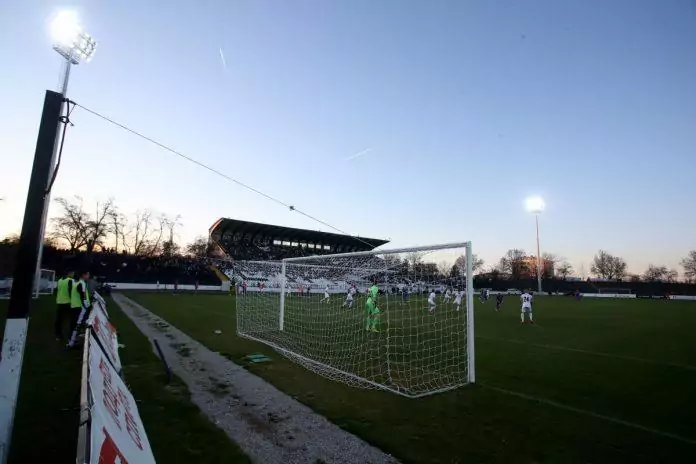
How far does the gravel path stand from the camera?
412 cm

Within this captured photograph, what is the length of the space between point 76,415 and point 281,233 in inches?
2097

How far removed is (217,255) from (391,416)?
7194cm

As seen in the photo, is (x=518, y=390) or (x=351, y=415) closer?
(x=351, y=415)

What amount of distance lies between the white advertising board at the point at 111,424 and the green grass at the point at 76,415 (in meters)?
1.11

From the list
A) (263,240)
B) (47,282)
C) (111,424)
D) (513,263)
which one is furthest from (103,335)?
(513,263)

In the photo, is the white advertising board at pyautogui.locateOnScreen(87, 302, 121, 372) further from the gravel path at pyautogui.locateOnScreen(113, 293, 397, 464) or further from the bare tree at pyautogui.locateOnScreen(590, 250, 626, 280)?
the bare tree at pyautogui.locateOnScreen(590, 250, 626, 280)

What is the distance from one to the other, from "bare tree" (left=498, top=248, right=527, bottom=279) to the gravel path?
107559 mm

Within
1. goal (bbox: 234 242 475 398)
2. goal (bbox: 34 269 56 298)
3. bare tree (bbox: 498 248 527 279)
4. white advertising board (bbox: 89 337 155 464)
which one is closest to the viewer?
white advertising board (bbox: 89 337 155 464)

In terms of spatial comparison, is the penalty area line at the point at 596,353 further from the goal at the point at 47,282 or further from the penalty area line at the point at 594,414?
the goal at the point at 47,282

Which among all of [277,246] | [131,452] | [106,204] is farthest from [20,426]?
[106,204]

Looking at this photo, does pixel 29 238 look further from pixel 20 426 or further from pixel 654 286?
pixel 654 286

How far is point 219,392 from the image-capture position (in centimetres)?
630

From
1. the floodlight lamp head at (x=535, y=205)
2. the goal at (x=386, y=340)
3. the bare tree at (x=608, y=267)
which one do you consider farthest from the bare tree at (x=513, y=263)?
the goal at (x=386, y=340)

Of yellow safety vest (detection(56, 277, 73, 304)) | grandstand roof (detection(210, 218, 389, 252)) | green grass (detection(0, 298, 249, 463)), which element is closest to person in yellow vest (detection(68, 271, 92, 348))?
yellow safety vest (detection(56, 277, 73, 304))
